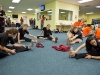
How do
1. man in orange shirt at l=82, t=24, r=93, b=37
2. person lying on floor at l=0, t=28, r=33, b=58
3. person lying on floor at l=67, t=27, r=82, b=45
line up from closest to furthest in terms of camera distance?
person lying on floor at l=0, t=28, r=33, b=58
person lying on floor at l=67, t=27, r=82, b=45
man in orange shirt at l=82, t=24, r=93, b=37

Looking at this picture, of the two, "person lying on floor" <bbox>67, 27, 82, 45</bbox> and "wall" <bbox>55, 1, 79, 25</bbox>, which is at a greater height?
"wall" <bbox>55, 1, 79, 25</bbox>

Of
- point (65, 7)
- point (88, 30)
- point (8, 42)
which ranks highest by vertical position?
point (65, 7)

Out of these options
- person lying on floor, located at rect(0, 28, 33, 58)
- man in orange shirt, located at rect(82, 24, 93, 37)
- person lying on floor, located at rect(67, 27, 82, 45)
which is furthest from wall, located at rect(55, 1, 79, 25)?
person lying on floor, located at rect(0, 28, 33, 58)

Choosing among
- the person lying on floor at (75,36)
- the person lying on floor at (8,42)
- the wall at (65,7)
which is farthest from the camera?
the wall at (65,7)

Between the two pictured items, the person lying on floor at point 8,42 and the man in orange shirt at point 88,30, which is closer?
the person lying on floor at point 8,42

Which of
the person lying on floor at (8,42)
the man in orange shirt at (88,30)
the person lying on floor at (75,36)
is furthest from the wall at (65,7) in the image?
the person lying on floor at (8,42)

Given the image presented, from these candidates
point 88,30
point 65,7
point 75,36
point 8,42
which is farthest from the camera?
point 65,7

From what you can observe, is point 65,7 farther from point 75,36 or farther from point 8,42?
point 8,42

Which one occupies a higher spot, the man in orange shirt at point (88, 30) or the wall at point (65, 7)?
the wall at point (65, 7)

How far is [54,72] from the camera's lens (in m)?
1.78

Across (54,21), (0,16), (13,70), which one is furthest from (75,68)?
(54,21)

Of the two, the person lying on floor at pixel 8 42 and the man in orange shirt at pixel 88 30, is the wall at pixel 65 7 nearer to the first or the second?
the man in orange shirt at pixel 88 30

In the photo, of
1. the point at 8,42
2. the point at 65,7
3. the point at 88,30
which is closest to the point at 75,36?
the point at 88,30

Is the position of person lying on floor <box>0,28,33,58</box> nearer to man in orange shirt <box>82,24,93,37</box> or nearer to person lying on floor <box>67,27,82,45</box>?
person lying on floor <box>67,27,82,45</box>
